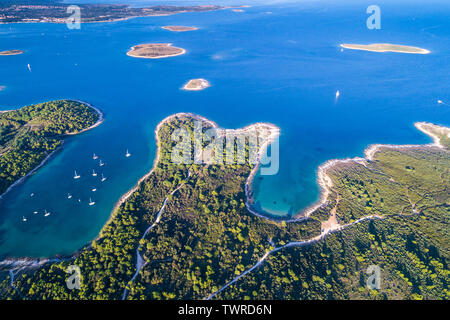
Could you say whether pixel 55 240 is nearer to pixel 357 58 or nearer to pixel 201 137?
pixel 201 137

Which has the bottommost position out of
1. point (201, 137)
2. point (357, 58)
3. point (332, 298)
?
point (332, 298)

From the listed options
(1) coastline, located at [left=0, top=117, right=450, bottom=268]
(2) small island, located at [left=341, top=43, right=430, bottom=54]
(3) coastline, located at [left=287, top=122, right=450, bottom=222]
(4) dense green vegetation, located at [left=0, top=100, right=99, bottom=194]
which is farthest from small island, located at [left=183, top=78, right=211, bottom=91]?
(2) small island, located at [left=341, top=43, right=430, bottom=54]

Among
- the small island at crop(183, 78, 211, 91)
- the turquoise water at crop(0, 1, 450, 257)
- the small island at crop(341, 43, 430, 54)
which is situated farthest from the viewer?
the small island at crop(341, 43, 430, 54)

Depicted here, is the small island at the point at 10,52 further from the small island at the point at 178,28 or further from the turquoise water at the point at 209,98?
the small island at the point at 178,28

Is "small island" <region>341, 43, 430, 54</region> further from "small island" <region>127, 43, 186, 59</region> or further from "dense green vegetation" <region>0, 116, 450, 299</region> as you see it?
"dense green vegetation" <region>0, 116, 450, 299</region>

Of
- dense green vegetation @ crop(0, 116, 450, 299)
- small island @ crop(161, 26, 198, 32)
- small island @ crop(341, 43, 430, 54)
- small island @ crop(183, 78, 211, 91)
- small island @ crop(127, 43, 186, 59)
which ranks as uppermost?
small island @ crop(161, 26, 198, 32)

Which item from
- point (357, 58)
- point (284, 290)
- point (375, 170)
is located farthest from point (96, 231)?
point (357, 58)

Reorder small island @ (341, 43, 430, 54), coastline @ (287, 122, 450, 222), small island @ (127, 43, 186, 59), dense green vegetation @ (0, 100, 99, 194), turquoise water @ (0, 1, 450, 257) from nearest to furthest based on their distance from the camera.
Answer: coastline @ (287, 122, 450, 222)
turquoise water @ (0, 1, 450, 257)
dense green vegetation @ (0, 100, 99, 194)
small island @ (127, 43, 186, 59)
small island @ (341, 43, 430, 54)
